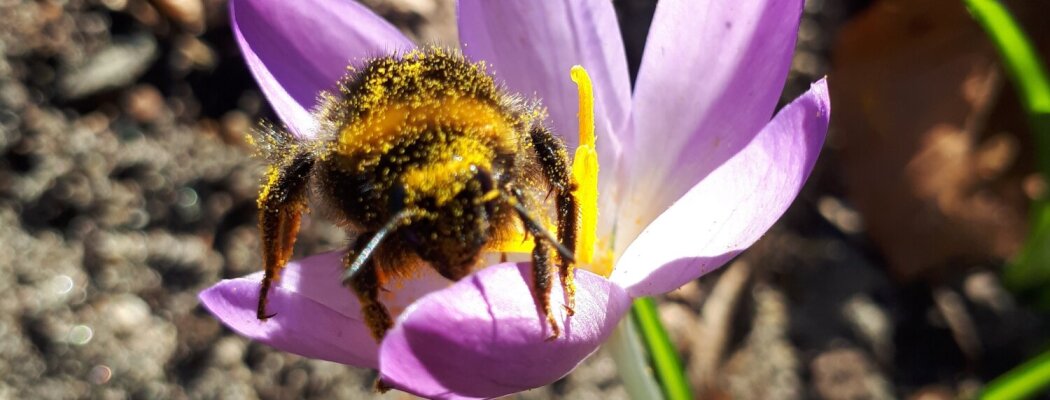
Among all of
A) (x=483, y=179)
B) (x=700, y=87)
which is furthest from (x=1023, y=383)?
(x=483, y=179)

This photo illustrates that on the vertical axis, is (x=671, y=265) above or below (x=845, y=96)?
above

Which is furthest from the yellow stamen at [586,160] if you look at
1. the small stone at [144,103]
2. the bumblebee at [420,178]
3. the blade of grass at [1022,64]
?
the small stone at [144,103]

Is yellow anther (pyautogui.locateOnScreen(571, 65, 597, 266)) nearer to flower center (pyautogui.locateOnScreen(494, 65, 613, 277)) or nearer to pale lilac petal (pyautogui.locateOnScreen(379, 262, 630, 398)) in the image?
flower center (pyautogui.locateOnScreen(494, 65, 613, 277))

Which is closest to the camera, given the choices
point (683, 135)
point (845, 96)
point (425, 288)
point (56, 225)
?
point (425, 288)

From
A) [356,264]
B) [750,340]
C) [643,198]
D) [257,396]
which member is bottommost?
[750,340]

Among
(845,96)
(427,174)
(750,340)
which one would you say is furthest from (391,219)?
(845,96)

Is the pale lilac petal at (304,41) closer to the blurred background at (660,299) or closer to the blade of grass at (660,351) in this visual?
the blurred background at (660,299)

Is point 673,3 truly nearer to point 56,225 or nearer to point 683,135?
point 683,135

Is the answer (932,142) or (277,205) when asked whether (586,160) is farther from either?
(932,142)
